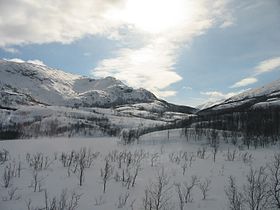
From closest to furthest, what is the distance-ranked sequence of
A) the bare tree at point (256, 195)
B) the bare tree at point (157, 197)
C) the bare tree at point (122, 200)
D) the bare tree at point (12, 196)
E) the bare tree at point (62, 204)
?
the bare tree at point (62, 204), the bare tree at point (256, 195), the bare tree at point (157, 197), the bare tree at point (122, 200), the bare tree at point (12, 196)

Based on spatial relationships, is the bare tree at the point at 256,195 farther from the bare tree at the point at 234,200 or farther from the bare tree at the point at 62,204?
the bare tree at the point at 62,204

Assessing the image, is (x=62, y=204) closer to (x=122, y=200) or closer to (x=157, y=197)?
(x=122, y=200)

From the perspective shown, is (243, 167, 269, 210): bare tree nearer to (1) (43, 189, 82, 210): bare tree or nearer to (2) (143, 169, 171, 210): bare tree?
(2) (143, 169, 171, 210): bare tree

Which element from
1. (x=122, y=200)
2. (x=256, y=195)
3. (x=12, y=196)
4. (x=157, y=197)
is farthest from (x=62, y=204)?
(x=256, y=195)

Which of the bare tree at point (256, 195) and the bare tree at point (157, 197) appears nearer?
the bare tree at point (256, 195)

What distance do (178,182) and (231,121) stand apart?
3337 inches

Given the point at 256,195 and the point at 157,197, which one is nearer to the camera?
the point at 157,197

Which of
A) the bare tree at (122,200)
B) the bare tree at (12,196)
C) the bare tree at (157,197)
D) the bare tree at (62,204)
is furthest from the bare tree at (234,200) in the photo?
the bare tree at (12,196)

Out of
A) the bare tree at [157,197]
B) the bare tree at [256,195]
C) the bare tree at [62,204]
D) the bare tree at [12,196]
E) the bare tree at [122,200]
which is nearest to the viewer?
the bare tree at [62,204]

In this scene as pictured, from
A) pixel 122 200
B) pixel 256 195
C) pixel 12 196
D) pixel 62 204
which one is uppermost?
pixel 62 204

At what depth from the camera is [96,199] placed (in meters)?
14.3

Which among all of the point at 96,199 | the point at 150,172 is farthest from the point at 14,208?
the point at 150,172

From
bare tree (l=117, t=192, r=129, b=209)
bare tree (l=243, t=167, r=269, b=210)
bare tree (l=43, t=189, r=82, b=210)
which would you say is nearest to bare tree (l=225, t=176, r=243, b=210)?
bare tree (l=243, t=167, r=269, b=210)

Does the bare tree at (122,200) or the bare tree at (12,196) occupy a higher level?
the bare tree at (12,196)
